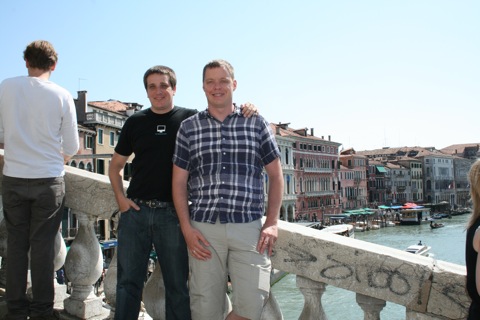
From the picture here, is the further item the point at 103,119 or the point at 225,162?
the point at 103,119

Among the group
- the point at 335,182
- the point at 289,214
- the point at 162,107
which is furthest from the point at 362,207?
the point at 162,107

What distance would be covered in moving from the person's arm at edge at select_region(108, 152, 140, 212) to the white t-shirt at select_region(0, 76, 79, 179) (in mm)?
270

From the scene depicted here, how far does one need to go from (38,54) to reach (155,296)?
4.28 ft

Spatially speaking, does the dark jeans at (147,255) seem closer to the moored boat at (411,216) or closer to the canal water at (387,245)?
the canal water at (387,245)

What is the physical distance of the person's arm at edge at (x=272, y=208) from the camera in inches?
75.6

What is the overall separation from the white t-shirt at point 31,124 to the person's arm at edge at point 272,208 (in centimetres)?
104

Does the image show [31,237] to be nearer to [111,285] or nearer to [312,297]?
[111,285]

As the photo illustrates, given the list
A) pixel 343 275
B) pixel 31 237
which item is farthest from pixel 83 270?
pixel 343 275

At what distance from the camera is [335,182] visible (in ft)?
189

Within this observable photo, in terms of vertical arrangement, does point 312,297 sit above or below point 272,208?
below

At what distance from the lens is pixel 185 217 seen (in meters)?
1.96

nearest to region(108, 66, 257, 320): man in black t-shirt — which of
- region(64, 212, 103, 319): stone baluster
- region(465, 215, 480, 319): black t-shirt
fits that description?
region(64, 212, 103, 319): stone baluster

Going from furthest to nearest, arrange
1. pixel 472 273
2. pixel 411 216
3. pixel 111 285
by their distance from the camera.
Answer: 1. pixel 411 216
2. pixel 111 285
3. pixel 472 273

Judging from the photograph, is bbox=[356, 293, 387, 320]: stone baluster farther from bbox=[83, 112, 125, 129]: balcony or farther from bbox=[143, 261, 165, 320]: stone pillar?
bbox=[83, 112, 125, 129]: balcony
